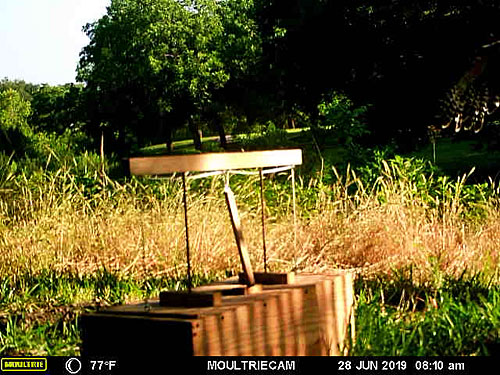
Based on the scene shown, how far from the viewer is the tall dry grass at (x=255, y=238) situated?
5723 mm

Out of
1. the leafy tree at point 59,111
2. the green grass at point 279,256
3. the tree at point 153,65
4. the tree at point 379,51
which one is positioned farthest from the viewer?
the leafy tree at point 59,111

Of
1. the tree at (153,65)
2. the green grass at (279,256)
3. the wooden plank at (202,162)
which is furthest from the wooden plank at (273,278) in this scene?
the tree at (153,65)

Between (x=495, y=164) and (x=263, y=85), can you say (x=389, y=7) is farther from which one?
(x=263, y=85)

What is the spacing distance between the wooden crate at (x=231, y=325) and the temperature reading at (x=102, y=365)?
0.04 metres

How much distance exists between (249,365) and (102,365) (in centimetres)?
51

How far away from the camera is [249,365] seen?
277 centimetres

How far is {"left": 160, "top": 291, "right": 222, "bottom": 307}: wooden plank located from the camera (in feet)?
9.12

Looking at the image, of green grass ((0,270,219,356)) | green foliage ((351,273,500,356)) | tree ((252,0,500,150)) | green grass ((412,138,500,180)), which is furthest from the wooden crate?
green grass ((412,138,500,180))

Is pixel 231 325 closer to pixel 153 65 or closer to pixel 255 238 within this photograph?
pixel 255 238

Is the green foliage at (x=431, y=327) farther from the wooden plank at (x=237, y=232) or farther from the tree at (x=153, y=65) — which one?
the tree at (x=153, y=65)

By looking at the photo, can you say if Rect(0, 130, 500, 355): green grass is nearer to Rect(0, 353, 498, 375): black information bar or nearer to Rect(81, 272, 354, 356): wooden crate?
Rect(0, 353, 498, 375): black information bar

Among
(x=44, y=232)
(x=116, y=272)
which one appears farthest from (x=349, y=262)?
(x=44, y=232)

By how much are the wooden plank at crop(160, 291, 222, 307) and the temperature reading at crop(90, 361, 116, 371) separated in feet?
0.91

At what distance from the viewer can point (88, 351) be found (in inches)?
113
